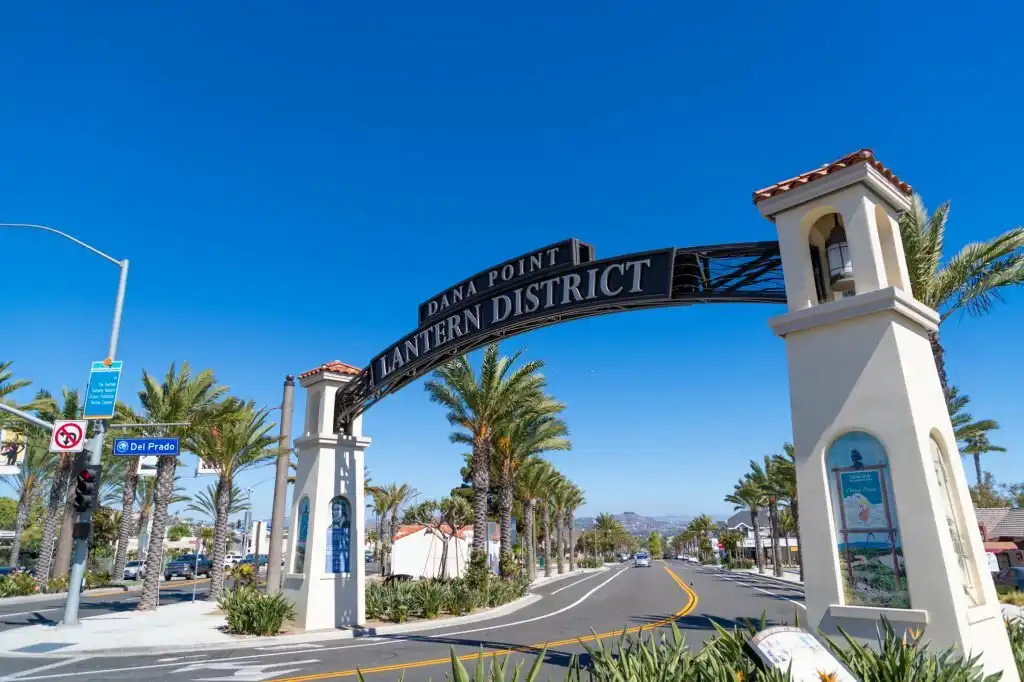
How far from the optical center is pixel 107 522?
4622cm

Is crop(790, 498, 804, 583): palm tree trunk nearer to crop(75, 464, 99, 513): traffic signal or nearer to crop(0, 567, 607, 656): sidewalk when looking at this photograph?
crop(0, 567, 607, 656): sidewalk

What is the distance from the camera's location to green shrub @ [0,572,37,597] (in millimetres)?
26164

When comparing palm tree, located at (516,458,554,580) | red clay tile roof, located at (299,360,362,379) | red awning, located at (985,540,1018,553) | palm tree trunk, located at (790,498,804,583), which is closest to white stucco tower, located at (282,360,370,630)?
red clay tile roof, located at (299,360,362,379)

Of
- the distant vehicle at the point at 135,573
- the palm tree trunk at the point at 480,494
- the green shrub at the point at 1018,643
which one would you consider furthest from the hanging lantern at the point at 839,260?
the distant vehicle at the point at 135,573

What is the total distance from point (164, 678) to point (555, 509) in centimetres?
5377

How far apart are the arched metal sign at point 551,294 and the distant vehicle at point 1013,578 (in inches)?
1100

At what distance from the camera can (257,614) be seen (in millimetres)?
15344

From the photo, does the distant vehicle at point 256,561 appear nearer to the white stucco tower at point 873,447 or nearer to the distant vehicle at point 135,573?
the distant vehicle at point 135,573

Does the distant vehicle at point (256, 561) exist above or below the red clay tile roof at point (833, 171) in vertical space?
below

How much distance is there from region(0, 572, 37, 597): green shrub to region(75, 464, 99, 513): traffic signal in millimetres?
15474

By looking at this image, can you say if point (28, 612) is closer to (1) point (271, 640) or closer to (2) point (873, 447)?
(1) point (271, 640)

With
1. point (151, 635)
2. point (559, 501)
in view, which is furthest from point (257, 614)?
point (559, 501)

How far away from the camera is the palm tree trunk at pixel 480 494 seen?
84.0ft

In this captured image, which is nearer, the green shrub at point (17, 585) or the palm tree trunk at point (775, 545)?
the green shrub at point (17, 585)
